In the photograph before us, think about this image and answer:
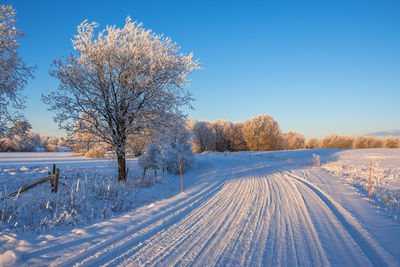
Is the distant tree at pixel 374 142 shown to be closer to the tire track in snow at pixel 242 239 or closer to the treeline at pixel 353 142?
the treeline at pixel 353 142

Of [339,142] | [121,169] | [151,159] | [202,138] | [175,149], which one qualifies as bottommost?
[121,169]

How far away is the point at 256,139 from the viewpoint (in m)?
45.9

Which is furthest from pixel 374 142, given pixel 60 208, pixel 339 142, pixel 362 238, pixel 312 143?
pixel 60 208

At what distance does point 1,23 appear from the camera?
8.45 meters

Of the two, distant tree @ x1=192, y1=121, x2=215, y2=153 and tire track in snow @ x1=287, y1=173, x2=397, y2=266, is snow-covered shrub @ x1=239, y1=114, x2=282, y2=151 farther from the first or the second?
tire track in snow @ x1=287, y1=173, x2=397, y2=266

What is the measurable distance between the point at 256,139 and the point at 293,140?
2755 cm

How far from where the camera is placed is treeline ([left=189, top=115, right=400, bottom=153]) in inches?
1812

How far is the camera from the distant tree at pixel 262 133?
4572 centimetres

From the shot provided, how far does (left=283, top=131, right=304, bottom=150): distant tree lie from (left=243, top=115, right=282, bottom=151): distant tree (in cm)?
1794

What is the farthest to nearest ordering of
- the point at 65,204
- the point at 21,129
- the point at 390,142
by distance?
1. the point at 390,142
2. the point at 21,129
3. the point at 65,204

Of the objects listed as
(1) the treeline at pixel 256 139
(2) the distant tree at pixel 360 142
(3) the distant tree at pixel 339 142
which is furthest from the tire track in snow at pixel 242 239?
(3) the distant tree at pixel 339 142

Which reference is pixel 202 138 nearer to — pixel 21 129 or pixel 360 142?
pixel 21 129

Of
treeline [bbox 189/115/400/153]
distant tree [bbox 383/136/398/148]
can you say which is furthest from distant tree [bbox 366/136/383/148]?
distant tree [bbox 383/136/398/148]

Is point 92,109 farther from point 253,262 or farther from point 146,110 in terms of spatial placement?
point 253,262
